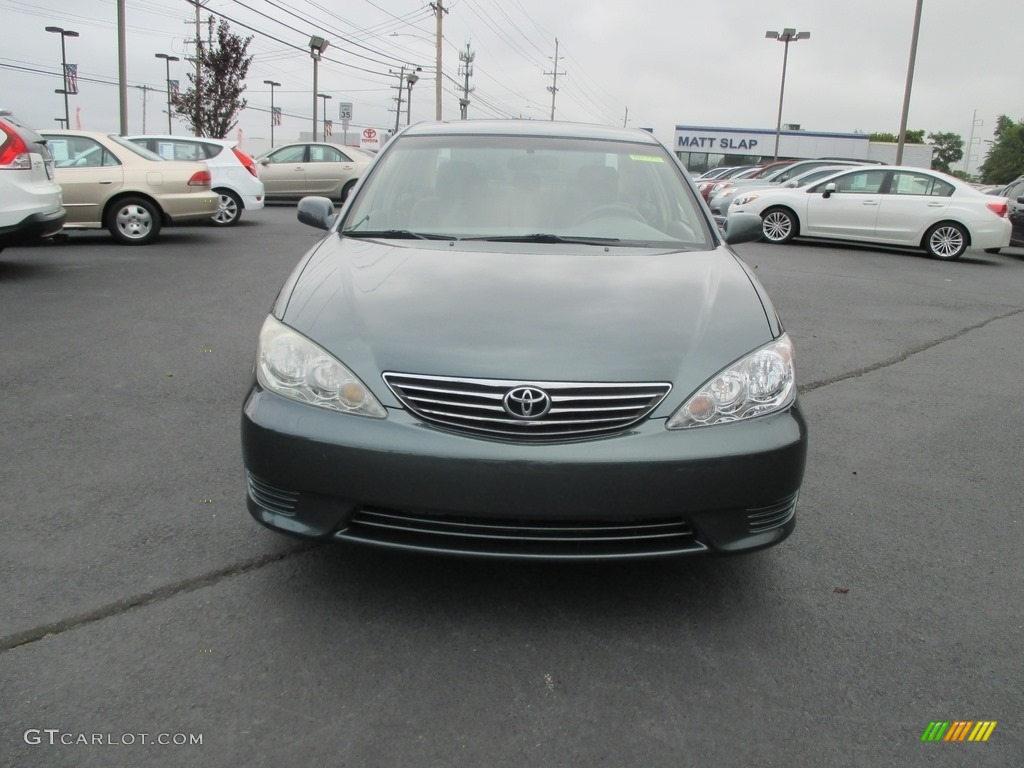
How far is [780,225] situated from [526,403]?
14765 mm

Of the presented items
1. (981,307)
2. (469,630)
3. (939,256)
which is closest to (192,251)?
(981,307)

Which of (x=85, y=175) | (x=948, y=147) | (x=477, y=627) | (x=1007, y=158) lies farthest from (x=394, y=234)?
(x=948, y=147)

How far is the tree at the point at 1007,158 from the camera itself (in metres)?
91.2

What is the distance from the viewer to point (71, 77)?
4147 cm

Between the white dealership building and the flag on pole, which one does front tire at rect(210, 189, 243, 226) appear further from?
the white dealership building

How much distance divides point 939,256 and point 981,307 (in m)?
5.69

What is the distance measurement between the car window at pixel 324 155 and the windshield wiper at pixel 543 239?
58.5ft

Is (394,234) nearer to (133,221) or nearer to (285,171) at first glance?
(133,221)

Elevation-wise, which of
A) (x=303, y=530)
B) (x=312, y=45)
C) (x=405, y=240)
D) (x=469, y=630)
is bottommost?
(x=469, y=630)

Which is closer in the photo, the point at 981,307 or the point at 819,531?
the point at 819,531

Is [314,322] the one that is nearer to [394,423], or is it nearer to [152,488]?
[394,423]

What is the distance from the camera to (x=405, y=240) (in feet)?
12.4

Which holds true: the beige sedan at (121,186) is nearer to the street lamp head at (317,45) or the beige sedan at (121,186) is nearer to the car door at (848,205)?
the car door at (848,205)

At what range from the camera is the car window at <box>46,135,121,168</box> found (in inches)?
468
